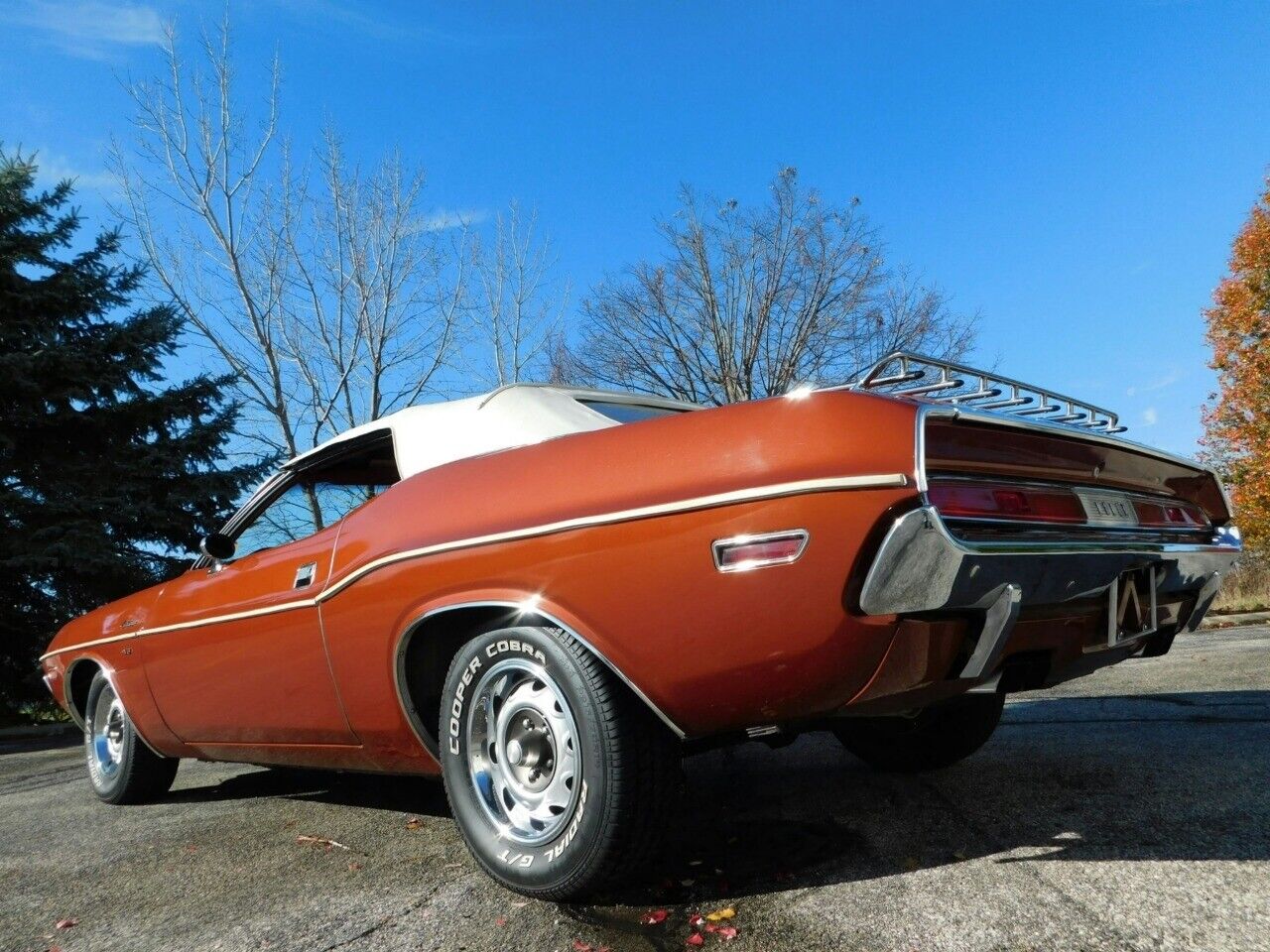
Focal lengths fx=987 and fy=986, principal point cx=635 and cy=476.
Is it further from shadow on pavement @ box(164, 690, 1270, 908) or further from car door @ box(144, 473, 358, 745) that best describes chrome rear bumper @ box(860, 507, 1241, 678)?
car door @ box(144, 473, 358, 745)

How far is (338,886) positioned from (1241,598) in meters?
18.4

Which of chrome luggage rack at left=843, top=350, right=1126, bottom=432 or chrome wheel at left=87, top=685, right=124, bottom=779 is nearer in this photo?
chrome luggage rack at left=843, top=350, right=1126, bottom=432

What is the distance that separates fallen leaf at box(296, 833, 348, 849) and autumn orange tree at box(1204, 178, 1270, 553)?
25.2 metres

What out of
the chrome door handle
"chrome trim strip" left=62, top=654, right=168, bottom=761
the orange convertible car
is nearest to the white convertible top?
the orange convertible car

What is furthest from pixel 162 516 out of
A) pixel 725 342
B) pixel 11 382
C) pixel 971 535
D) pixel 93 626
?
pixel 725 342

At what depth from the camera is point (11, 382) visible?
40.3ft

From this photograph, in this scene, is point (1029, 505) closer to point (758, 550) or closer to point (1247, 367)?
point (758, 550)

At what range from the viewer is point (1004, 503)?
234 centimetres

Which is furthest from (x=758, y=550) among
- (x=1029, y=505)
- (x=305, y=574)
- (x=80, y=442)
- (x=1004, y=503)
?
(x=80, y=442)

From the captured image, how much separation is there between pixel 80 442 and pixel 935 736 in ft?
42.9

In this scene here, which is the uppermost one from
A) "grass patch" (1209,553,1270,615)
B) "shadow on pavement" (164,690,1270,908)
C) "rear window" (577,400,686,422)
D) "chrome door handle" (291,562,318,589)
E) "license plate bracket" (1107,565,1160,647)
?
"rear window" (577,400,686,422)

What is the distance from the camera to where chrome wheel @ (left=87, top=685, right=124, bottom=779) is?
4.73 m

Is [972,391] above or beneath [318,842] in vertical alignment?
above

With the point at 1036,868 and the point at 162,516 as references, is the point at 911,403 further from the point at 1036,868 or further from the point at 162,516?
the point at 162,516
